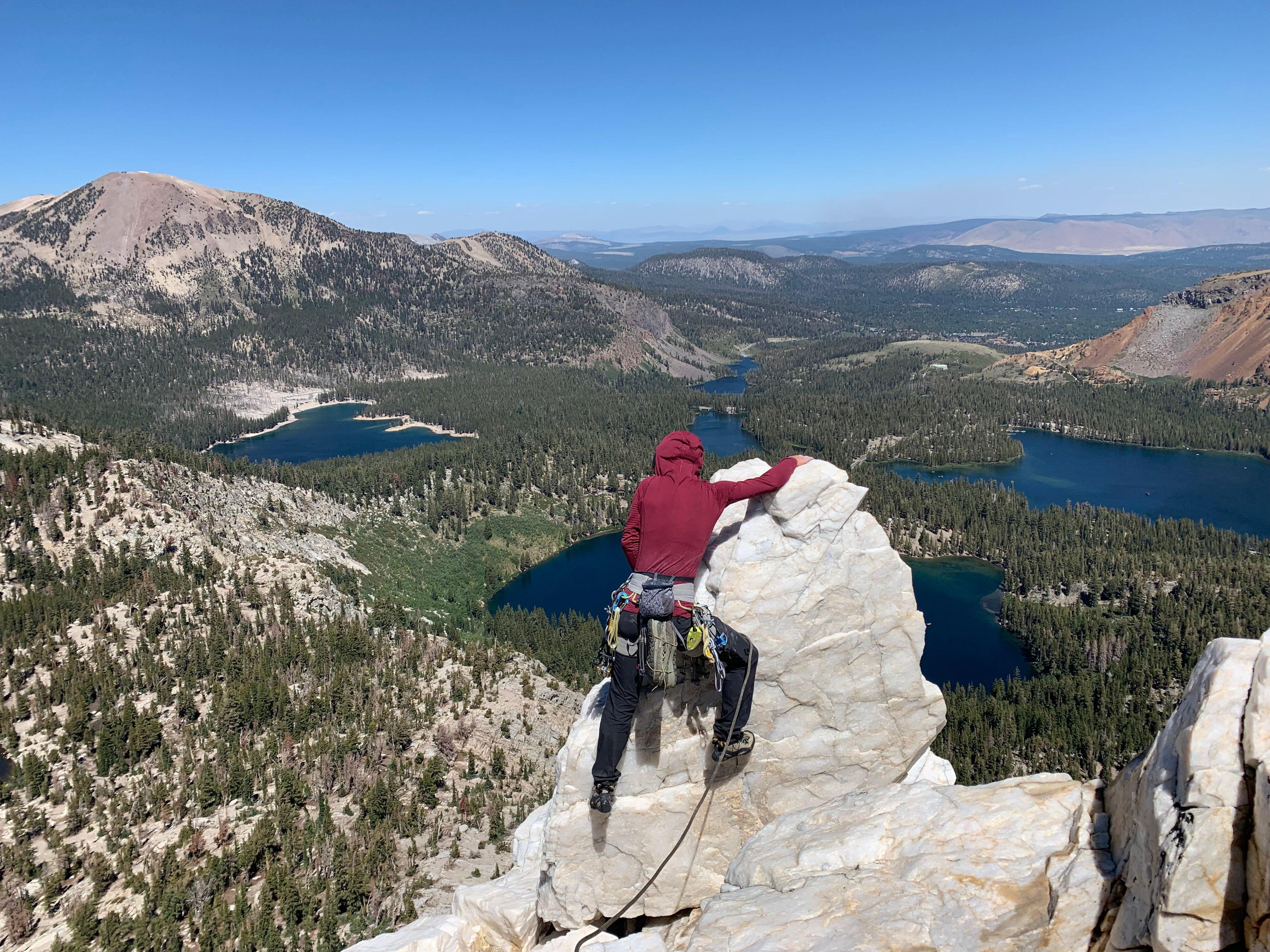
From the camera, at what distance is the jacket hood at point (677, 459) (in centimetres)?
1043

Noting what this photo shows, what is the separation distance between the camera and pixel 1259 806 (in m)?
5.92

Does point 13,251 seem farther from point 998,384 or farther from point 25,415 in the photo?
point 998,384

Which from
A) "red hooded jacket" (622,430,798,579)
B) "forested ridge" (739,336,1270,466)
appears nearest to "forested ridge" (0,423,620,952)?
"red hooded jacket" (622,430,798,579)

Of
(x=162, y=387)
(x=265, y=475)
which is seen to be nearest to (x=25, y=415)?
(x=265, y=475)

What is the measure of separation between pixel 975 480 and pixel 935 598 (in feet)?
159

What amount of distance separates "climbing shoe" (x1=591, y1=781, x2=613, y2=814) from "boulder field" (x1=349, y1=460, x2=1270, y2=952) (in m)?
0.38

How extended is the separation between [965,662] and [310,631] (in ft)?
173

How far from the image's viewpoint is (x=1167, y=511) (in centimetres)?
9862

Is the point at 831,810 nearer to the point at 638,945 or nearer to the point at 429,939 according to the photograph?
the point at 638,945

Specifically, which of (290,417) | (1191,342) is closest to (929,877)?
(290,417)

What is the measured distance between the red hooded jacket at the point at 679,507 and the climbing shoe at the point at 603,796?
353 cm

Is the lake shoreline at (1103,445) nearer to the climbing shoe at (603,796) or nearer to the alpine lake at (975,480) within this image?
the alpine lake at (975,480)

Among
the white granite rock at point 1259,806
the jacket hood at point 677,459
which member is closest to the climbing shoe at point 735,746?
the jacket hood at point 677,459

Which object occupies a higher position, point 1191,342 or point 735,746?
point 1191,342
